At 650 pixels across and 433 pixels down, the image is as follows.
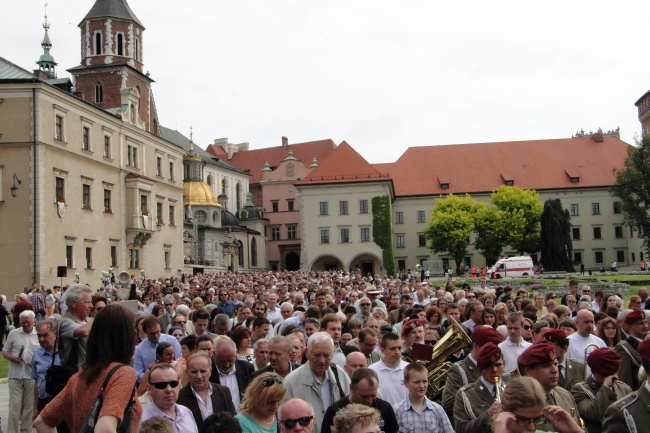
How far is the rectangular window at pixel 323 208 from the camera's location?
73312mm

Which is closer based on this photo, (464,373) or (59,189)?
(464,373)

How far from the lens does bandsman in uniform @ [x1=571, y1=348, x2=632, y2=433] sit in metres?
6.03

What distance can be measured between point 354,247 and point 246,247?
16.1 m

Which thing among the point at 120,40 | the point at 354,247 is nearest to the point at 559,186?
the point at 354,247

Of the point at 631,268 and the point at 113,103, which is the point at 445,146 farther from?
the point at 113,103

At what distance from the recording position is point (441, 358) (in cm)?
773

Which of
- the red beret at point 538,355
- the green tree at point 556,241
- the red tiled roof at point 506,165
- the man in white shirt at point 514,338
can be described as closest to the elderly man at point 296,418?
the red beret at point 538,355

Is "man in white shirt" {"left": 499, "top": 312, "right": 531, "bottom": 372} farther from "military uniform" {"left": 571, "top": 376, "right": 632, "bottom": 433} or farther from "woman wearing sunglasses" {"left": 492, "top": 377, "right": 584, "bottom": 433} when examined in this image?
"woman wearing sunglasses" {"left": 492, "top": 377, "right": 584, "bottom": 433}

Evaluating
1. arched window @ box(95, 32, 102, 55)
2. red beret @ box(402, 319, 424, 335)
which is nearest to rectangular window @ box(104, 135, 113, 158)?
arched window @ box(95, 32, 102, 55)

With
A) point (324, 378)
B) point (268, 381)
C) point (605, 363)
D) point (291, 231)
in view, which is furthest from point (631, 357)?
point (291, 231)

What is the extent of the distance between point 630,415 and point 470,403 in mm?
1205

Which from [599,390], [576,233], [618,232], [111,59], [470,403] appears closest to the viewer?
[470,403]

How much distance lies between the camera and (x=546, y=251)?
55344mm

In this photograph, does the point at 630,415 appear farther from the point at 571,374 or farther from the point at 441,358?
the point at 441,358
